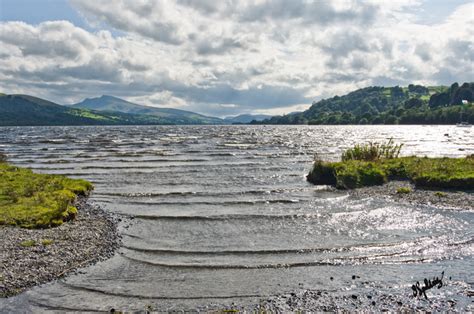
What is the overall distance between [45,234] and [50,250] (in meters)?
3.17

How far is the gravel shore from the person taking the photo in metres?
17.9

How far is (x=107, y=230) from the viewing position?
2650cm

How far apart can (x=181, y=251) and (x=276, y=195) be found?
1831 centimetres

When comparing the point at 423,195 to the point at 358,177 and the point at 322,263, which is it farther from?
the point at 322,263

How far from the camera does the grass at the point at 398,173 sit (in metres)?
38.9

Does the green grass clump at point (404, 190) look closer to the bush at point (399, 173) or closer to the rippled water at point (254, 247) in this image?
the rippled water at point (254, 247)

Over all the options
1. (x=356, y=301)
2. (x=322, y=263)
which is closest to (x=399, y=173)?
(x=322, y=263)

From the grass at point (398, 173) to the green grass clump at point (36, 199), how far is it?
26.8 meters

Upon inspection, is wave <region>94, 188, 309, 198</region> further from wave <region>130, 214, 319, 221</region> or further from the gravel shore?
the gravel shore

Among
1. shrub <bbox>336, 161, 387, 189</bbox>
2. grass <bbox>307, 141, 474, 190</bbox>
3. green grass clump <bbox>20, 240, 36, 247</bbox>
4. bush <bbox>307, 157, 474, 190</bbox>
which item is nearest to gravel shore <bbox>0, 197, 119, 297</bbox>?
green grass clump <bbox>20, 240, 36, 247</bbox>

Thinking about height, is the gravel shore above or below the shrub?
below

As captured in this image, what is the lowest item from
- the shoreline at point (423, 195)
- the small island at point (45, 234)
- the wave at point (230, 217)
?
the wave at point (230, 217)

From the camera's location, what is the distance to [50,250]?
21.0 meters

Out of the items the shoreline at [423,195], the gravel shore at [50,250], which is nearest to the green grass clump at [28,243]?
the gravel shore at [50,250]
